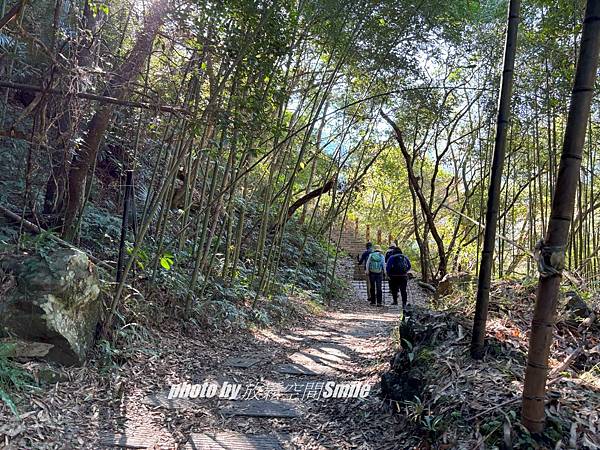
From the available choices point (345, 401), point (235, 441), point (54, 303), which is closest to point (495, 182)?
point (345, 401)

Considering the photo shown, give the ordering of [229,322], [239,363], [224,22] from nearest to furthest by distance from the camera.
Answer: [224,22], [239,363], [229,322]

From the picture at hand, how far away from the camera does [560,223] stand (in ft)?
5.16

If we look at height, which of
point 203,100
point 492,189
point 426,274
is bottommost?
point 426,274

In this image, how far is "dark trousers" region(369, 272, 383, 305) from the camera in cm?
940

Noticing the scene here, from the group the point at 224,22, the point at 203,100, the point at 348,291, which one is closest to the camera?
the point at 224,22

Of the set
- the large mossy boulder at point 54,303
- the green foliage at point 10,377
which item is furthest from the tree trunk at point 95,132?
the green foliage at point 10,377

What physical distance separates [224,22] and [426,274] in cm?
916

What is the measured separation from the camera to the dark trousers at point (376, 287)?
30.8 feet

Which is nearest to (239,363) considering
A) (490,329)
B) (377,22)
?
(490,329)

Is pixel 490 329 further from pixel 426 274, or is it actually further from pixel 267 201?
pixel 426 274

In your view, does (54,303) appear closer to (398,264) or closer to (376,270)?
(398,264)

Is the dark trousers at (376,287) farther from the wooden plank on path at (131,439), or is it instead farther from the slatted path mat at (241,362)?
the wooden plank on path at (131,439)

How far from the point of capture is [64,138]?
3223 mm

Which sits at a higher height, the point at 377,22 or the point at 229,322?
the point at 377,22
